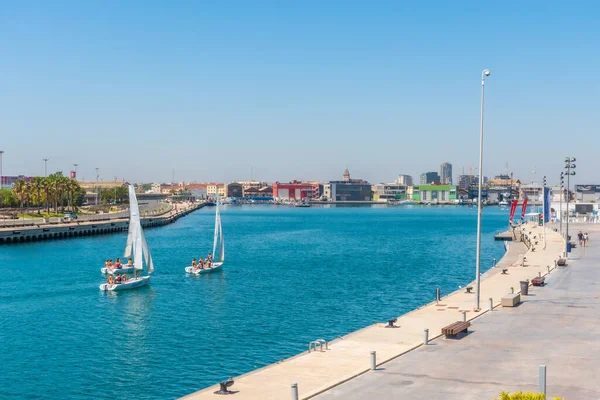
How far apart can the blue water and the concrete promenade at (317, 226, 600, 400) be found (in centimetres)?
1046

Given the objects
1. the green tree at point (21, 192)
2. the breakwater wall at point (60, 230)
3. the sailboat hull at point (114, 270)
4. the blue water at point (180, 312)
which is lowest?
the blue water at point (180, 312)

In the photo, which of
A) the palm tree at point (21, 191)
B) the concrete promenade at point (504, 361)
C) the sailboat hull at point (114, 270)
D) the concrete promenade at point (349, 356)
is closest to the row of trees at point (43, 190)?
the palm tree at point (21, 191)

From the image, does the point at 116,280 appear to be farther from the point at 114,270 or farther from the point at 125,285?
the point at 114,270

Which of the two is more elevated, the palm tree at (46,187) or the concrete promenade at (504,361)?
A: the palm tree at (46,187)

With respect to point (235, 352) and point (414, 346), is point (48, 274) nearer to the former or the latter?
point (235, 352)

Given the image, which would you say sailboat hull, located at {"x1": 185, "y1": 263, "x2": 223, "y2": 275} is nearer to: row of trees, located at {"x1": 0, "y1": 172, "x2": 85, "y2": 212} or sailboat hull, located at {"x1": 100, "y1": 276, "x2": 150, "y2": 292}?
sailboat hull, located at {"x1": 100, "y1": 276, "x2": 150, "y2": 292}

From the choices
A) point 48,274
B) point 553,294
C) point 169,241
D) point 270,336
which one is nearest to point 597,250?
point 553,294

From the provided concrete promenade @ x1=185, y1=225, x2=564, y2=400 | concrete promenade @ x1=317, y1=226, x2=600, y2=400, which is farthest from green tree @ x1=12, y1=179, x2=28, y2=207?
concrete promenade @ x1=317, y1=226, x2=600, y2=400

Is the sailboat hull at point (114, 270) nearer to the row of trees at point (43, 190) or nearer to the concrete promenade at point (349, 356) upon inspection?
the concrete promenade at point (349, 356)

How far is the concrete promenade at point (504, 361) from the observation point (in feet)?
A: 88.7

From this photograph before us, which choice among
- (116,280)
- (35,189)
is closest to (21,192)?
(35,189)

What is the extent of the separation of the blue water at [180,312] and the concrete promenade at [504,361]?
1046 centimetres

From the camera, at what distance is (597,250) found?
88.5m

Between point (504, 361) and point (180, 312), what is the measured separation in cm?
3189
